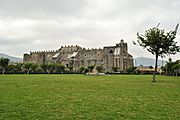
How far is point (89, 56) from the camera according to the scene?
134 meters

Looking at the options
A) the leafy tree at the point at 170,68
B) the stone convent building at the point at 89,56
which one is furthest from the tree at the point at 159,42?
the stone convent building at the point at 89,56

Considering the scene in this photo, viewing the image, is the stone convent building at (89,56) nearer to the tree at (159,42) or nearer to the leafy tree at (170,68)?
the leafy tree at (170,68)

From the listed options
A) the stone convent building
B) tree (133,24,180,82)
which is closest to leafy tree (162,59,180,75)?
the stone convent building

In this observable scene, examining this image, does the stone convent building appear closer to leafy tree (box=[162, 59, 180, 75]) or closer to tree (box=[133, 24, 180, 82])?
leafy tree (box=[162, 59, 180, 75])

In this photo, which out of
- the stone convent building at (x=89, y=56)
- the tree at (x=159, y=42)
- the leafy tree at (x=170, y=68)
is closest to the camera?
the tree at (x=159, y=42)

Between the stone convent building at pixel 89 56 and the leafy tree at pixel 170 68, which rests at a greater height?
the stone convent building at pixel 89 56

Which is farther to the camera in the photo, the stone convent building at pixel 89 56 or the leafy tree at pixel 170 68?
the stone convent building at pixel 89 56

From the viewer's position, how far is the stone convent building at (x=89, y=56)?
124 metres

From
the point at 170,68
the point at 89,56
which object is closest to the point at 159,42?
the point at 170,68

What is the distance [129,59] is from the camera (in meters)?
130

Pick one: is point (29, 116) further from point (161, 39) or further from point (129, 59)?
point (129, 59)

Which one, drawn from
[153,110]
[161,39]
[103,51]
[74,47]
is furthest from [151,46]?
[74,47]

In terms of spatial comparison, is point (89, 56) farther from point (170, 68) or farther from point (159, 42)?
point (159, 42)

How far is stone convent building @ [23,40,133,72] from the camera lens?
406 ft
